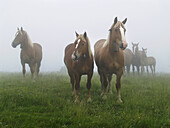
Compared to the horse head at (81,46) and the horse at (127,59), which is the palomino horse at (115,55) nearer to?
the horse head at (81,46)

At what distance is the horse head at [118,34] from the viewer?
4.84m

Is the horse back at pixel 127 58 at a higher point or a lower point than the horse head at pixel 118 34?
lower

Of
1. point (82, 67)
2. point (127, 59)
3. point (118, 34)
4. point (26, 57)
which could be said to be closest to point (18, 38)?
point (26, 57)

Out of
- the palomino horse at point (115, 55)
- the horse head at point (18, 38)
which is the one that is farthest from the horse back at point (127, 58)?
the palomino horse at point (115, 55)

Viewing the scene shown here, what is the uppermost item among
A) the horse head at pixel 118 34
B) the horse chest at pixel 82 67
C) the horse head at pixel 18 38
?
the horse head at pixel 18 38

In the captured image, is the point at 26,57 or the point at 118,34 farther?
the point at 26,57

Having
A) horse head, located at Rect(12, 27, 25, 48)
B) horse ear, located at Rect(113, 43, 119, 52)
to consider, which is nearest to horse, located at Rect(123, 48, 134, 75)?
horse head, located at Rect(12, 27, 25, 48)

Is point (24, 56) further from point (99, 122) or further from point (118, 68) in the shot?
point (99, 122)

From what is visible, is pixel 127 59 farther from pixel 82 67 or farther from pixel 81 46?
pixel 81 46

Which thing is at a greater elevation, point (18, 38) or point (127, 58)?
point (18, 38)

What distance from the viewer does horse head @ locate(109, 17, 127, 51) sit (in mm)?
4843

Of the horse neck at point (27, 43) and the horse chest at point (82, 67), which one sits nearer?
the horse chest at point (82, 67)

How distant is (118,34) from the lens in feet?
16.7

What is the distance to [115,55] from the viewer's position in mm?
5496
